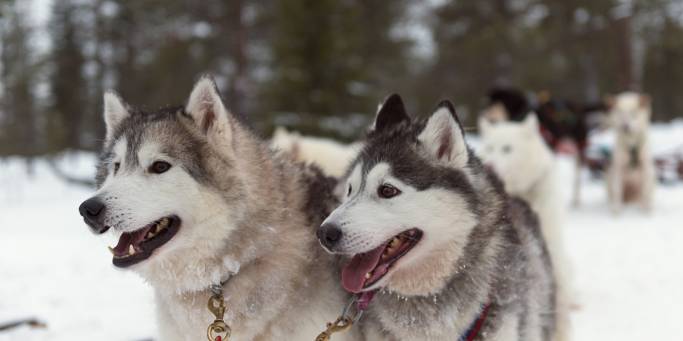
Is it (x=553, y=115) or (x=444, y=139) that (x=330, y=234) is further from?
(x=553, y=115)

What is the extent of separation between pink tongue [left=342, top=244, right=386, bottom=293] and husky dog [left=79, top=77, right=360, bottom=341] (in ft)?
0.90

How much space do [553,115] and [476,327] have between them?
8385 millimetres

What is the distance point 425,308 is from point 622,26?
1818cm

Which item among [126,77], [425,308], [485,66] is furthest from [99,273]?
[126,77]

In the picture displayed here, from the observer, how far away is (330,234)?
2.37 m

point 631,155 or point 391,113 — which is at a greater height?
point 391,113

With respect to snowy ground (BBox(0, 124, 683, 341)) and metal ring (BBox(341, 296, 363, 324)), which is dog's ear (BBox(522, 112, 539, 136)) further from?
metal ring (BBox(341, 296, 363, 324))

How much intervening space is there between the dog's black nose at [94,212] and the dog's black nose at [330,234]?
91 cm

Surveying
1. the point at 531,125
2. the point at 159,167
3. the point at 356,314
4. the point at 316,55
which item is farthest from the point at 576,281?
the point at 316,55

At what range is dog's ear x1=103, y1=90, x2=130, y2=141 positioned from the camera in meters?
2.92

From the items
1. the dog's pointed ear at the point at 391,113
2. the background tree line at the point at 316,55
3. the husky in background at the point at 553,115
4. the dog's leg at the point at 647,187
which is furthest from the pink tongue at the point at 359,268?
the dog's leg at the point at 647,187

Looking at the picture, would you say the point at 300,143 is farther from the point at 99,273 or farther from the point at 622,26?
the point at 622,26

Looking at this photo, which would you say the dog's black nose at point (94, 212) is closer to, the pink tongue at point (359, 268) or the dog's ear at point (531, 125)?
the pink tongue at point (359, 268)

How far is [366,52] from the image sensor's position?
18.2 meters
